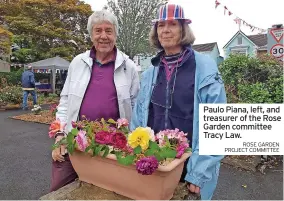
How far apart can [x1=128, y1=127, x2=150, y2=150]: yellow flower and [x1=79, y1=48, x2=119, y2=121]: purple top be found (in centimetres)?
62

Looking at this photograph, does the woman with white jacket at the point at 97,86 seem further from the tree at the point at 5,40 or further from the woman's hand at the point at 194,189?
the tree at the point at 5,40

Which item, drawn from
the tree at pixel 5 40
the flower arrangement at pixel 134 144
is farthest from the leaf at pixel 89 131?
the tree at pixel 5 40

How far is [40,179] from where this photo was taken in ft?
13.3

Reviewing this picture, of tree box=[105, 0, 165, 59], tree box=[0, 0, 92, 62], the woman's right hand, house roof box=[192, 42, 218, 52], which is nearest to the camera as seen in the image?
the woman's right hand

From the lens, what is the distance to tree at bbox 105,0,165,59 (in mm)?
23672

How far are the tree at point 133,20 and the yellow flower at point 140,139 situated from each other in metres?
23.1

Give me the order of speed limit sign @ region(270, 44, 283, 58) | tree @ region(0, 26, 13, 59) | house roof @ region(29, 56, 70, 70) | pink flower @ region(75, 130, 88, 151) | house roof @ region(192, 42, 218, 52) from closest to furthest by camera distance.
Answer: pink flower @ region(75, 130, 88, 151)
speed limit sign @ region(270, 44, 283, 58)
tree @ region(0, 26, 13, 59)
house roof @ region(29, 56, 70, 70)
house roof @ region(192, 42, 218, 52)

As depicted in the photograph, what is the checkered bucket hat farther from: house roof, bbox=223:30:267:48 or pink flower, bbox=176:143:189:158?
house roof, bbox=223:30:267:48

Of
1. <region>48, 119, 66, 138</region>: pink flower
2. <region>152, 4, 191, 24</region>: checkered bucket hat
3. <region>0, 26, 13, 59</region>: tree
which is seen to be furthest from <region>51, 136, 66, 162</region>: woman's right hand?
<region>0, 26, 13, 59</region>: tree

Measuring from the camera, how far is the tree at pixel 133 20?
23.7 metres

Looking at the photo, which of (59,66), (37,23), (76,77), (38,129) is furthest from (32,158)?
(37,23)

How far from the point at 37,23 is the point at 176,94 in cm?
2004

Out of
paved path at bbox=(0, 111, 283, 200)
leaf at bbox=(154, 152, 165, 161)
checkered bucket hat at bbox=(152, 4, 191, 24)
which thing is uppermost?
checkered bucket hat at bbox=(152, 4, 191, 24)
